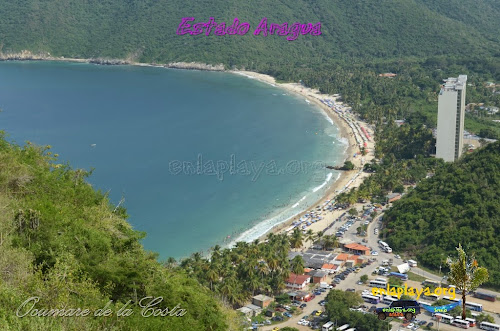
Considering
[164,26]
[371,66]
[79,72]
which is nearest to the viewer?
[371,66]

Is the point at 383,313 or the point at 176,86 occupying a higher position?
the point at 176,86

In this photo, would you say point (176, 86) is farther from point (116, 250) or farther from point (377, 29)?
point (116, 250)

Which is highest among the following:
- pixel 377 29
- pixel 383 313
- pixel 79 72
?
pixel 377 29

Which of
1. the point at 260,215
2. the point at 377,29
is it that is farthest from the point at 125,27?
the point at 260,215

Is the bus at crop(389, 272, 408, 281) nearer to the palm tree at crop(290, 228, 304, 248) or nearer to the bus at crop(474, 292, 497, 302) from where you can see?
the bus at crop(474, 292, 497, 302)

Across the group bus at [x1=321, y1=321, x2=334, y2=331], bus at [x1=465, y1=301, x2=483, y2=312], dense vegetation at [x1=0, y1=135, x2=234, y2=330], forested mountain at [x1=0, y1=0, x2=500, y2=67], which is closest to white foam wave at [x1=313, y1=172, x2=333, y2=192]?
bus at [x1=465, y1=301, x2=483, y2=312]

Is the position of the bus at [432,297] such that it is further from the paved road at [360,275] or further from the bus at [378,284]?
the bus at [378,284]
